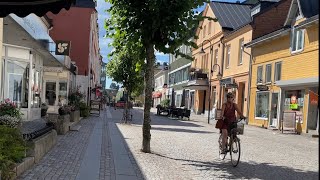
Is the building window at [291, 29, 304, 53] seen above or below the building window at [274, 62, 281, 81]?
above

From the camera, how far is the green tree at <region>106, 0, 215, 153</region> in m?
10.9

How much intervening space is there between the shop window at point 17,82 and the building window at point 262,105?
14733 millimetres

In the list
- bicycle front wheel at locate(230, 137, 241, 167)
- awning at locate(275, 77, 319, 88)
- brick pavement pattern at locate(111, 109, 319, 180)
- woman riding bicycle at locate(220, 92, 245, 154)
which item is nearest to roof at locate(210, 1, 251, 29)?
awning at locate(275, 77, 319, 88)

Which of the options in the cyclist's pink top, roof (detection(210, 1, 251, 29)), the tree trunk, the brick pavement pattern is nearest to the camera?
the brick pavement pattern

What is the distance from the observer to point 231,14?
134ft

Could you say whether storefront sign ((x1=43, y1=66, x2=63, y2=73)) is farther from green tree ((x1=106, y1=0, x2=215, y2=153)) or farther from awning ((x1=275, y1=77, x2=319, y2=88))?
green tree ((x1=106, y1=0, x2=215, y2=153))

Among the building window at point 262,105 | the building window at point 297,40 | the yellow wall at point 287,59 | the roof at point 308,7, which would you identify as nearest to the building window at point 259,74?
the yellow wall at point 287,59

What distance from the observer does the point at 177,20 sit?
11117mm

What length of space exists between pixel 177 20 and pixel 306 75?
44.8 ft

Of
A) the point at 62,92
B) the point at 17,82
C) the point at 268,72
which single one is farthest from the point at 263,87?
the point at 62,92

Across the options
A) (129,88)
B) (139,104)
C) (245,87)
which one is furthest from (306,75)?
(139,104)

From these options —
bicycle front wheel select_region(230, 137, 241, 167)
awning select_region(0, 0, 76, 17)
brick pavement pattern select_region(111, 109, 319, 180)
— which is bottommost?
brick pavement pattern select_region(111, 109, 319, 180)

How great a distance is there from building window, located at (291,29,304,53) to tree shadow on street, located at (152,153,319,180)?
1448 cm

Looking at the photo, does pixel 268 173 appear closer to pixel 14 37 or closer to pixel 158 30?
pixel 158 30
